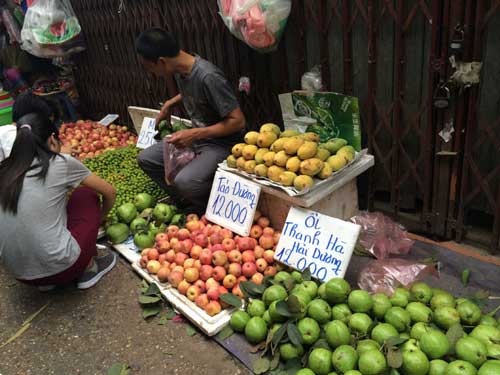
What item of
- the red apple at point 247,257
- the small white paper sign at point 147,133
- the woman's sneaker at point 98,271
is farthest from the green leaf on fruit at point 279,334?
the small white paper sign at point 147,133

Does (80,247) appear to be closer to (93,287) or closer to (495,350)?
(93,287)

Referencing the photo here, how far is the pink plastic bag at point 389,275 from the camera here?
271 cm

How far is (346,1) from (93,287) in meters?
2.93

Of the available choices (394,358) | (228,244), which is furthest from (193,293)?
(394,358)

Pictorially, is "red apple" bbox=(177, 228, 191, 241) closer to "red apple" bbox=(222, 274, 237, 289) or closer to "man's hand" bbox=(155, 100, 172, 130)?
"red apple" bbox=(222, 274, 237, 289)

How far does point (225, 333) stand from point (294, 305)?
1.94 feet

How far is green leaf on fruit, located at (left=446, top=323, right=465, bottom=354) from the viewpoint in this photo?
2078 millimetres

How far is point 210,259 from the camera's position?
3068mm

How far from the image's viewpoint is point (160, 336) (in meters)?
2.86

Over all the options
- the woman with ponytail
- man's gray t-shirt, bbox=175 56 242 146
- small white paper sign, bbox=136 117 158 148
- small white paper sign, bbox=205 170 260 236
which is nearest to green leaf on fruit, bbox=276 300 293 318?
small white paper sign, bbox=205 170 260 236

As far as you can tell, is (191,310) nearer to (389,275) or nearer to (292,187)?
(292,187)

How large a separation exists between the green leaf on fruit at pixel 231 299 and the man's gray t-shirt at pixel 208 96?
4.98 feet

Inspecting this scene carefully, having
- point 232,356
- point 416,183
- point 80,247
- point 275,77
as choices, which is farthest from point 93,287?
point 416,183

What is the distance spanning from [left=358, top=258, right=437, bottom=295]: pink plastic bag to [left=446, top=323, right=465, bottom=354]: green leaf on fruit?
0.54 metres
